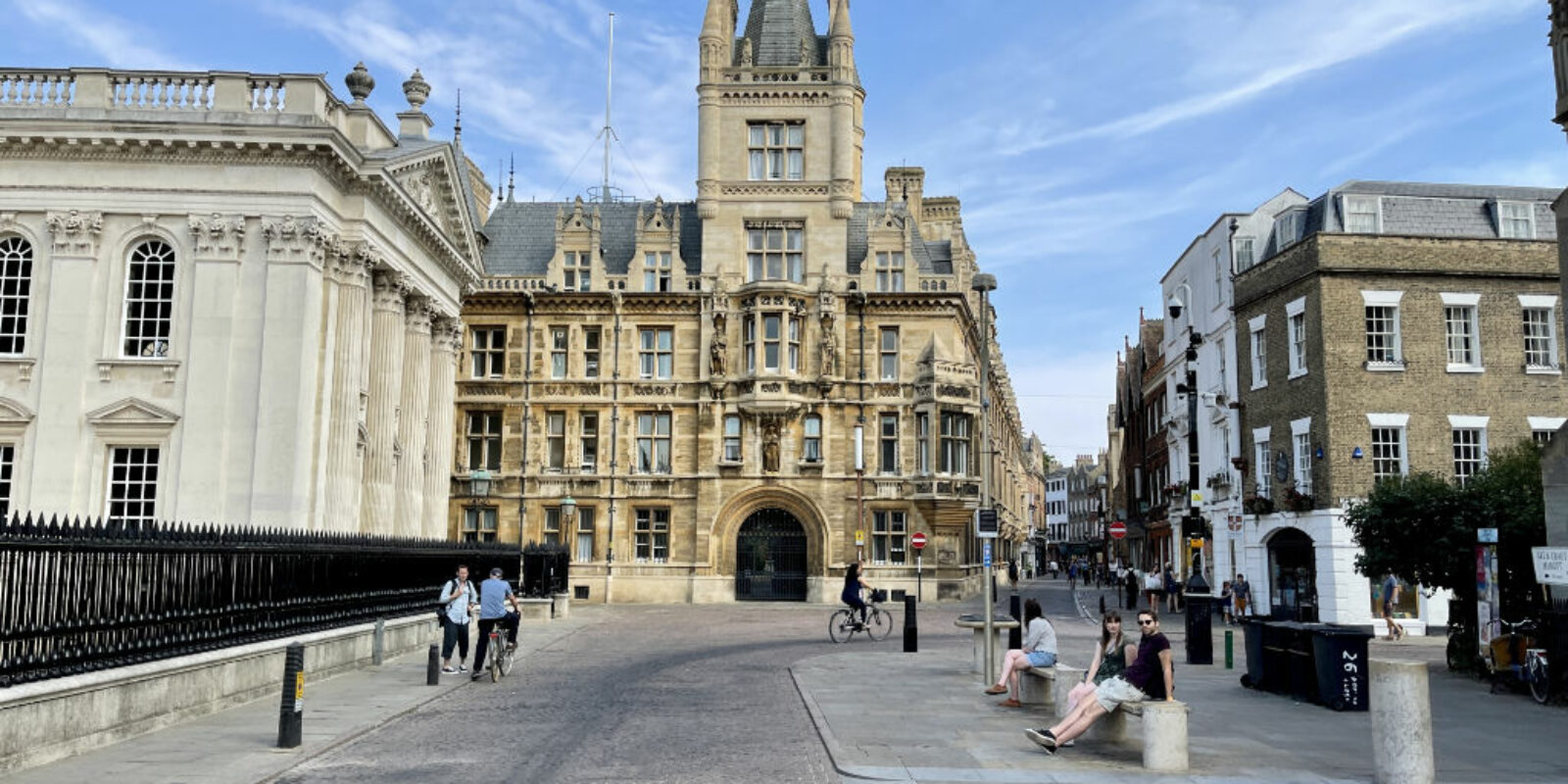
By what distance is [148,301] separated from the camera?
96.0ft

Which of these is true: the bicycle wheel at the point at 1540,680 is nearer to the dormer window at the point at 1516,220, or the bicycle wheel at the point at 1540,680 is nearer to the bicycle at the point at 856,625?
the bicycle at the point at 856,625

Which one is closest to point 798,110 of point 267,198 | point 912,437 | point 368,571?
point 912,437

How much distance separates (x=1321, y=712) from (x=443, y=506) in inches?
1267

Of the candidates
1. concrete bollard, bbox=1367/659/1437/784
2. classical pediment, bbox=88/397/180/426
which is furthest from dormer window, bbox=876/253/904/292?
concrete bollard, bbox=1367/659/1437/784

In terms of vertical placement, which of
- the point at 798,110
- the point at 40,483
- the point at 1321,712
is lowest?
the point at 1321,712

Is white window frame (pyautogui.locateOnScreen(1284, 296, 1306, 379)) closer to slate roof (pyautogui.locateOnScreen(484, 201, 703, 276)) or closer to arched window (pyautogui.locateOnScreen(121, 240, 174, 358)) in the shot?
slate roof (pyautogui.locateOnScreen(484, 201, 703, 276))

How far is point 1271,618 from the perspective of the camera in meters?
19.0

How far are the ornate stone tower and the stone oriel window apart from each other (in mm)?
21979

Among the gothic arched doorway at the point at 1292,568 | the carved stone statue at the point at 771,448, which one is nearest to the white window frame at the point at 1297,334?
the gothic arched doorway at the point at 1292,568

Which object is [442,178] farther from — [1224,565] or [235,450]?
[1224,565]

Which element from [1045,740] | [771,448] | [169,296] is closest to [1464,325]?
[771,448]

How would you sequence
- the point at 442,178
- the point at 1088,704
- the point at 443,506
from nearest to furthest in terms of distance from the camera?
the point at 1088,704, the point at 442,178, the point at 443,506

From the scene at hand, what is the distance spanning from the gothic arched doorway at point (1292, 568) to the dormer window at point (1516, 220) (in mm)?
10455

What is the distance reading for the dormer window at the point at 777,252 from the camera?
45062 millimetres
